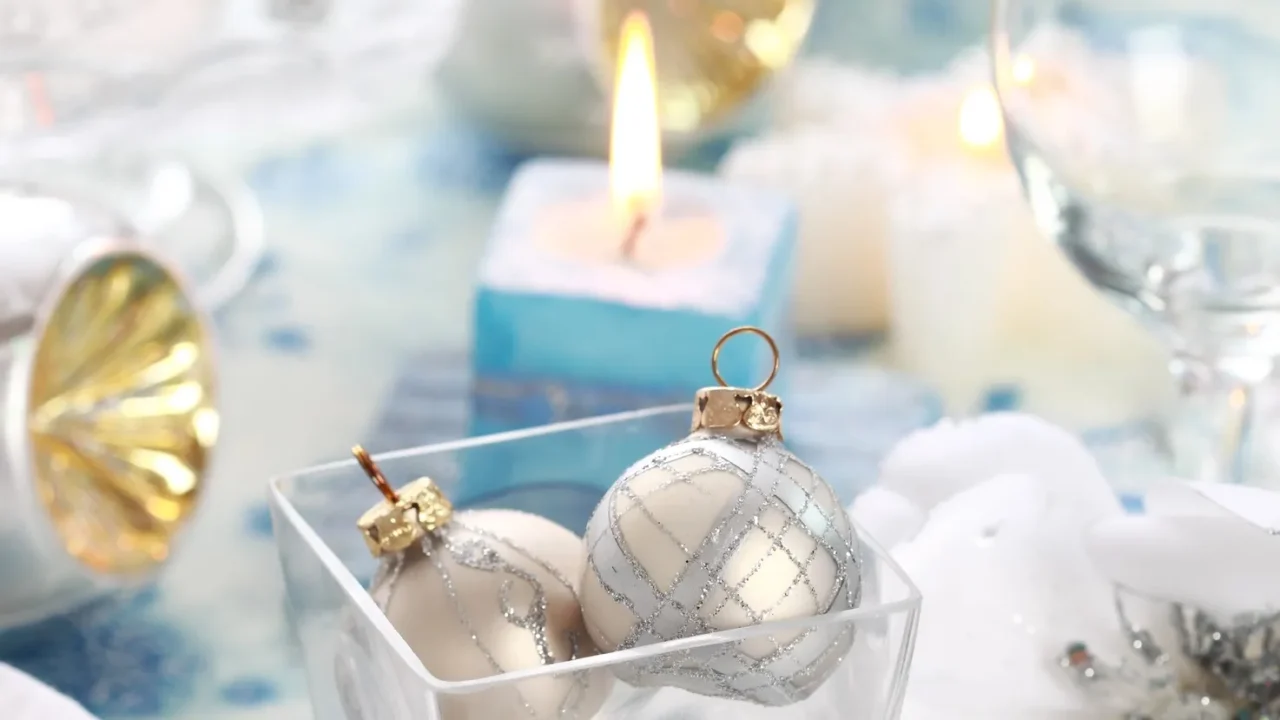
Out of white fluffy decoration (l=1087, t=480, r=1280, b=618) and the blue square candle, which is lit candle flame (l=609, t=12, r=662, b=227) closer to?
the blue square candle

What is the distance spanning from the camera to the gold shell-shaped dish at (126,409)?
0.46 metres

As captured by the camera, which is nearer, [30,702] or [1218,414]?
[30,702]

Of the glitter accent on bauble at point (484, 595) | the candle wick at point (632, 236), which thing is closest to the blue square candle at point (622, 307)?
the candle wick at point (632, 236)

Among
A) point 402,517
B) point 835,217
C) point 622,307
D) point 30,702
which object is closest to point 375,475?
point 402,517

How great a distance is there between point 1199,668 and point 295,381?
351 mm

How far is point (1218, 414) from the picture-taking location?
0.48 meters

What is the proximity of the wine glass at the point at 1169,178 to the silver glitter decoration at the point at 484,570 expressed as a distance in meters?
0.23

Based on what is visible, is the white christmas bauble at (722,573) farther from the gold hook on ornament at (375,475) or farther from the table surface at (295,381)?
the table surface at (295,381)

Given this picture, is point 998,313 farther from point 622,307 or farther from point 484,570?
point 484,570

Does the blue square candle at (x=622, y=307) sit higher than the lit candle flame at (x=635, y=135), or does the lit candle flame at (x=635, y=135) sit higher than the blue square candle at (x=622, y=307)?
the lit candle flame at (x=635, y=135)

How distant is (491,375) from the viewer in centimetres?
53

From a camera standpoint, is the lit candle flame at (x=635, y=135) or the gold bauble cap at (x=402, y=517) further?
the lit candle flame at (x=635, y=135)

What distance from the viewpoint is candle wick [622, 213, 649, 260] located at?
0.55 m

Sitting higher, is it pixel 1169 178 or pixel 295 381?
pixel 1169 178
